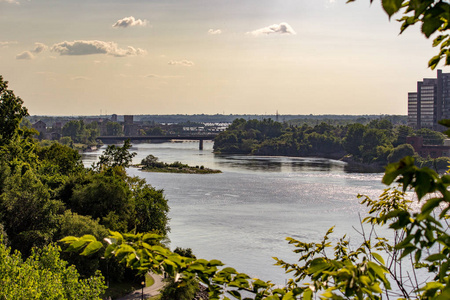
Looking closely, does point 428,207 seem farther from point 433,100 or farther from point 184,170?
point 433,100

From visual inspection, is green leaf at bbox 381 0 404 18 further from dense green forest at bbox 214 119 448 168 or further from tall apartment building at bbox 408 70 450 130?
tall apartment building at bbox 408 70 450 130

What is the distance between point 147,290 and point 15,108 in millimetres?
11252

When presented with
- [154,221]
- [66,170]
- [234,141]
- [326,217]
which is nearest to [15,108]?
[66,170]

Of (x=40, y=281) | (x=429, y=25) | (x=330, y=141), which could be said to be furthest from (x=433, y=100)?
(x=429, y=25)

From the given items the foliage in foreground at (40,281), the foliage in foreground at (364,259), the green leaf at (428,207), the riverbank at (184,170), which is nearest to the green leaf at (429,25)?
the foliage in foreground at (364,259)

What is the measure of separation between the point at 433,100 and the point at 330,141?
27.5 m

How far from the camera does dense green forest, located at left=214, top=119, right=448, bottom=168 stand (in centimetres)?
7764

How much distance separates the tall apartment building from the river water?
55771 mm

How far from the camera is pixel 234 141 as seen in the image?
10931 centimetres

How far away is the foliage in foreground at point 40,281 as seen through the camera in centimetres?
1052

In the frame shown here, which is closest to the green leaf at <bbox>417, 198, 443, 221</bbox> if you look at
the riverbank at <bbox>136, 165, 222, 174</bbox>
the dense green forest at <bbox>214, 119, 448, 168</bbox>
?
the riverbank at <bbox>136, 165, 222, 174</bbox>

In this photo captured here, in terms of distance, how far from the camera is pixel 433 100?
110m

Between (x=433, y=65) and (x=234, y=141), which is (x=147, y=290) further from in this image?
(x=234, y=141)

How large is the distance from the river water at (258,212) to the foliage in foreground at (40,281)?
683 centimetres
